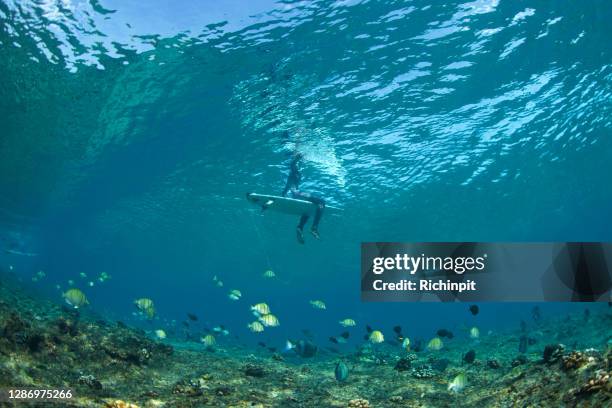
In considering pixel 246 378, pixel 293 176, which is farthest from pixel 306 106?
pixel 246 378

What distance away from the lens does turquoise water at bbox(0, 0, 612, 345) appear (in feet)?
41.4

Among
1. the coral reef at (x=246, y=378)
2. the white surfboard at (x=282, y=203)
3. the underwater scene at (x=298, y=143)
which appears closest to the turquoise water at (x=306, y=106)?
the underwater scene at (x=298, y=143)

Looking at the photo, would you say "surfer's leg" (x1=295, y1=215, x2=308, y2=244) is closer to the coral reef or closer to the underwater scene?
the underwater scene

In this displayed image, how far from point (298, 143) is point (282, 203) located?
6211mm

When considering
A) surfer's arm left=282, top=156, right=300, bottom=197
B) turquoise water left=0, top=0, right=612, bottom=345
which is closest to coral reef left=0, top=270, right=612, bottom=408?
turquoise water left=0, top=0, right=612, bottom=345

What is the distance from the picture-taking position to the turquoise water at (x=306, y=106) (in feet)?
41.4

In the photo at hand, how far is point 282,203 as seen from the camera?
48.4 ft

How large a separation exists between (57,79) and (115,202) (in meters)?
18.1

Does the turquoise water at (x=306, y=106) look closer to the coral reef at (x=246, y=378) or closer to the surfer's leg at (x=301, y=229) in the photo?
the surfer's leg at (x=301, y=229)

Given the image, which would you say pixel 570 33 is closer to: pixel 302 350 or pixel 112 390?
pixel 302 350

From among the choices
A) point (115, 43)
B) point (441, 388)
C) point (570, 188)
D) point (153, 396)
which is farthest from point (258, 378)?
point (570, 188)

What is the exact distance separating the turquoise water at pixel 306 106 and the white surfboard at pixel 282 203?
4712 mm

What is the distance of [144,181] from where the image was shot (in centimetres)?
A: 2706

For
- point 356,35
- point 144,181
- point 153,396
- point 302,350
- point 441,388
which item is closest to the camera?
point 153,396
